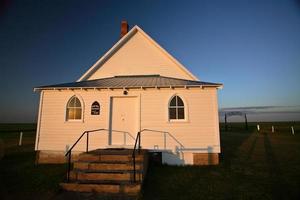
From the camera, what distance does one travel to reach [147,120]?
834 centimetres

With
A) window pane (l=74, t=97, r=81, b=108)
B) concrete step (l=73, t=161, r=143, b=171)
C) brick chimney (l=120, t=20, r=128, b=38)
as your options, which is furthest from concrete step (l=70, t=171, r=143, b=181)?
brick chimney (l=120, t=20, r=128, b=38)

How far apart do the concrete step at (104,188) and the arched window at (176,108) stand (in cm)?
405

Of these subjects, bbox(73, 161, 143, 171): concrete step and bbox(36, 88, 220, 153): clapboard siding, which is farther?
bbox(36, 88, 220, 153): clapboard siding

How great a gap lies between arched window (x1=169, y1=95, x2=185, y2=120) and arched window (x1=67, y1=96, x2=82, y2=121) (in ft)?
15.7

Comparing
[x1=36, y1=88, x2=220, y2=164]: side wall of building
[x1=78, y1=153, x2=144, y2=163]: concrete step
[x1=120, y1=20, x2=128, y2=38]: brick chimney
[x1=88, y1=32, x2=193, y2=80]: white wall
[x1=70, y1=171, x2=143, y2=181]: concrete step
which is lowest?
[x1=70, y1=171, x2=143, y2=181]: concrete step

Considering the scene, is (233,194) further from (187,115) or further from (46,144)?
(46,144)

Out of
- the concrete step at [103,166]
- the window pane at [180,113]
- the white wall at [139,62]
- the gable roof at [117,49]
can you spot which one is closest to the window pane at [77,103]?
the gable roof at [117,49]

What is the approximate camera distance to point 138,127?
8.32 meters

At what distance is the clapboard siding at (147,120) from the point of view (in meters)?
8.05

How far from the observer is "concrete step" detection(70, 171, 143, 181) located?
5539 millimetres

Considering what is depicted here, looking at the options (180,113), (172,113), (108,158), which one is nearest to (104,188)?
(108,158)

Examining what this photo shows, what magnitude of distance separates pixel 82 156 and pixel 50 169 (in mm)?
2171

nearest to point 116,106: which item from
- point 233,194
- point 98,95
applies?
point 98,95

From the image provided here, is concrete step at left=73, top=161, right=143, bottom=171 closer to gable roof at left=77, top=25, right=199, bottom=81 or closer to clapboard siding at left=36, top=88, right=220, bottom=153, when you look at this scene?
clapboard siding at left=36, top=88, right=220, bottom=153
